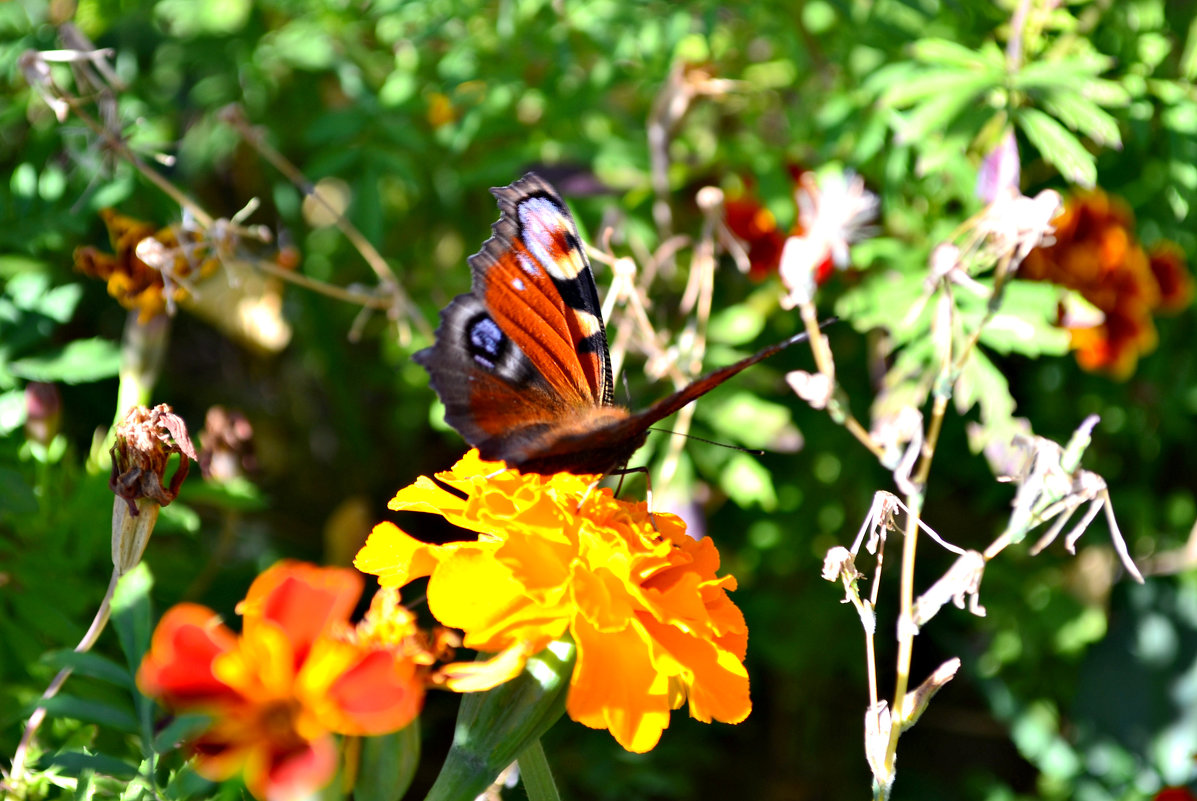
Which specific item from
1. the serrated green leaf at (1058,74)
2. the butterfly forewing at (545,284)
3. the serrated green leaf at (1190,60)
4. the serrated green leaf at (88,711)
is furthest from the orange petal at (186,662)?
the serrated green leaf at (1190,60)

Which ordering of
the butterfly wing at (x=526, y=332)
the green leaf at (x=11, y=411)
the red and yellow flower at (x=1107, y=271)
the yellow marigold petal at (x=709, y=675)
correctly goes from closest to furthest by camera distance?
the yellow marigold petal at (x=709, y=675) → the butterfly wing at (x=526, y=332) → the green leaf at (x=11, y=411) → the red and yellow flower at (x=1107, y=271)

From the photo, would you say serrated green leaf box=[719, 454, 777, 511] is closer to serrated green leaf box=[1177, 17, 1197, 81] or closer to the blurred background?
the blurred background

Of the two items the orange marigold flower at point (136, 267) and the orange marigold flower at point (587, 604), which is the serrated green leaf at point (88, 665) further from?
the orange marigold flower at point (136, 267)

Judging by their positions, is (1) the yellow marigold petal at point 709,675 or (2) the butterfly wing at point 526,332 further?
(2) the butterfly wing at point 526,332

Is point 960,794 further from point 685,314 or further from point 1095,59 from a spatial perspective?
point 1095,59

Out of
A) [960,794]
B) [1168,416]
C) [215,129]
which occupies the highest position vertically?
[215,129]

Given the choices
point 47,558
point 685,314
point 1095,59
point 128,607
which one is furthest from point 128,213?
point 1095,59
